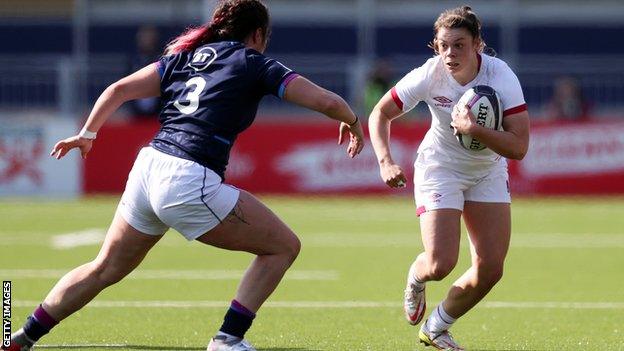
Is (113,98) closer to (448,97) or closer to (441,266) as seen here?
(448,97)

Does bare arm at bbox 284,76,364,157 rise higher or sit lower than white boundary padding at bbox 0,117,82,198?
higher

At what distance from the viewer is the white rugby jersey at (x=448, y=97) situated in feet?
24.6

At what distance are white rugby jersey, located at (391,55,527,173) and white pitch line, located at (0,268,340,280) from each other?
150 inches

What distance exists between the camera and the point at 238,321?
273 inches

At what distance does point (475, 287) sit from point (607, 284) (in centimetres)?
356

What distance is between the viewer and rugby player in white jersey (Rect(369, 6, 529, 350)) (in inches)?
294

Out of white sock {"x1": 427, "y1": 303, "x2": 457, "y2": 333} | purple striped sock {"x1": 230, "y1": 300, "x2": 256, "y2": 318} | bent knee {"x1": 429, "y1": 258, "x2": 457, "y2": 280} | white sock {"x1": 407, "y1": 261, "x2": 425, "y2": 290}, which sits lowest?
white sock {"x1": 427, "y1": 303, "x2": 457, "y2": 333}

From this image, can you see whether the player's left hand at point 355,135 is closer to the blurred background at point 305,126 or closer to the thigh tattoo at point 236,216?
the thigh tattoo at point 236,216

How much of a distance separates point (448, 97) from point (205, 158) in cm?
160

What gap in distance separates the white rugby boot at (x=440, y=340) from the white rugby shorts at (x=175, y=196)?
1.64 metres

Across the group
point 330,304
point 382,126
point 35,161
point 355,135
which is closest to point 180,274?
point 330,304

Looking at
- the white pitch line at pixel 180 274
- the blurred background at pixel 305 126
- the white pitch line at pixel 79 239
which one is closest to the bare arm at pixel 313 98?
the white pitch line at pixel 180 274

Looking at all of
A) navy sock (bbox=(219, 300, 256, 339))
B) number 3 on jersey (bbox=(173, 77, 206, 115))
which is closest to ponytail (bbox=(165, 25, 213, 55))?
number 3 on jersey (bbox=(173, 77, 206, 115))

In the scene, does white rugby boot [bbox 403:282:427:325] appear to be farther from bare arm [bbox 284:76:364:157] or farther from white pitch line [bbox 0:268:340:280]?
white pitch line [bbox 0:268:340:280]
